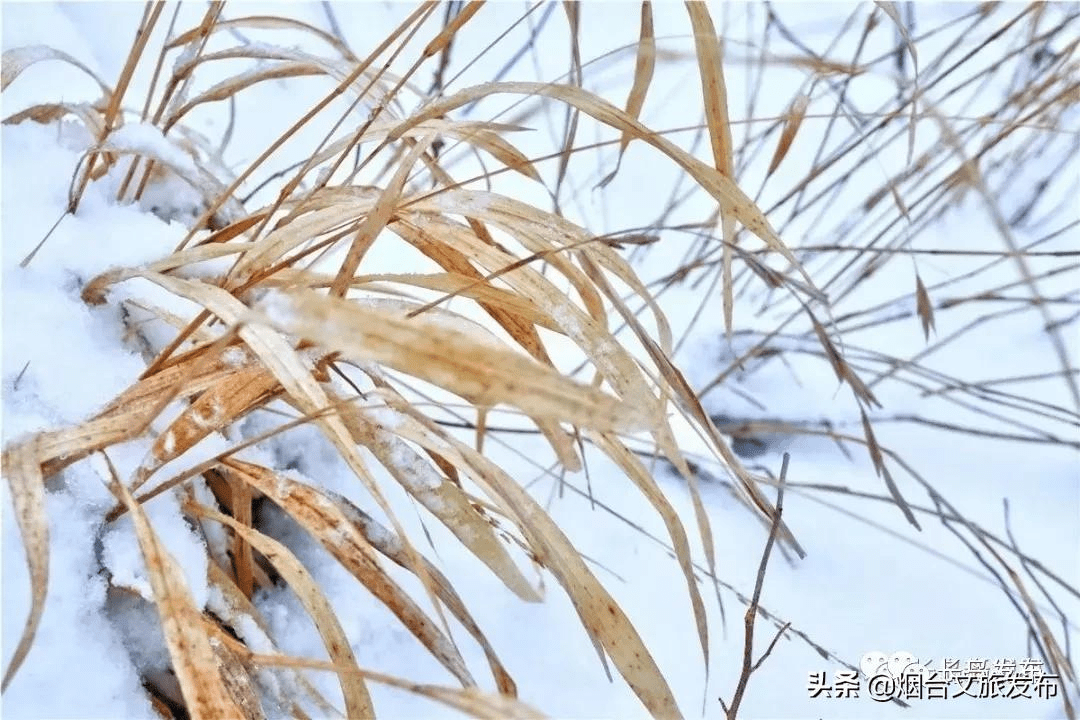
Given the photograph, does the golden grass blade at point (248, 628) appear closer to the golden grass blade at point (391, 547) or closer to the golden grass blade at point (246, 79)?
the golden grass blade at point (391, 547)

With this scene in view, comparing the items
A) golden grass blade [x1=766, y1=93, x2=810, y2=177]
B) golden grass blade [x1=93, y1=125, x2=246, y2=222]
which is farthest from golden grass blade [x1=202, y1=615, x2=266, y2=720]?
golden grass blade [x1=766, y1=93, x2=810, y2=177]

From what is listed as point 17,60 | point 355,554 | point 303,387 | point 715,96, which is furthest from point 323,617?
point 17,60

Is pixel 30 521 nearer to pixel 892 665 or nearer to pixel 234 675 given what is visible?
pixel 234 675

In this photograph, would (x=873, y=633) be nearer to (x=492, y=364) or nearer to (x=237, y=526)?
(x=237, y=526)

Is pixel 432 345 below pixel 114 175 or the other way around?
below

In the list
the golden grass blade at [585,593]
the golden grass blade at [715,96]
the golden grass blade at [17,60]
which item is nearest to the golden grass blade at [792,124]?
the golden grass blade at [715,96]

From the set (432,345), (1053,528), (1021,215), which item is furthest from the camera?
(1021,215)

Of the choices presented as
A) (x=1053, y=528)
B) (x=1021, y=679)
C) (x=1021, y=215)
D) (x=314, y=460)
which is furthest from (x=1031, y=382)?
(x=314, y=460)
